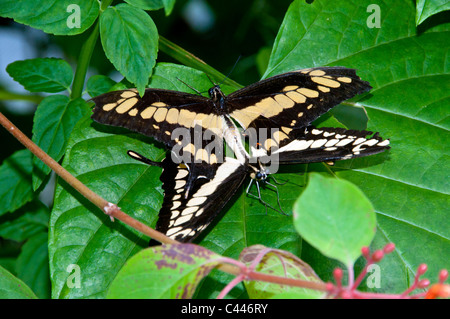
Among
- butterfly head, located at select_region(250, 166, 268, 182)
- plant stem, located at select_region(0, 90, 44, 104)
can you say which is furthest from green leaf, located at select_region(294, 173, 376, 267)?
plant stem, located at select_region(0, 90, 44, 104)

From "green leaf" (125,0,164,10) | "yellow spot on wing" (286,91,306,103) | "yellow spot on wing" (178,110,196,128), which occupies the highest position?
Answer: "green leaf" (125,0,164,10)

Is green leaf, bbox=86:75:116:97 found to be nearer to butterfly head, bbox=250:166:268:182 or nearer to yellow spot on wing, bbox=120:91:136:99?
yellow spot on wing, bbox=120:91:136:99

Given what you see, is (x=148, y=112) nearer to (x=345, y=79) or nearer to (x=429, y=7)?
(x=345, y=79)

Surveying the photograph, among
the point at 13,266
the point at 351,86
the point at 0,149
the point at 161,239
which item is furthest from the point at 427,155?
the point at 0,149

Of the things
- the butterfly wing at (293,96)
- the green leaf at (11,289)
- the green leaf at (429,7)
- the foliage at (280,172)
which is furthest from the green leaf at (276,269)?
the green leaf at (429,7)

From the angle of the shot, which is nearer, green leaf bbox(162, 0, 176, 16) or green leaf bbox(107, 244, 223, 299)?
green leaf bbox(107, 244, 223, 299)

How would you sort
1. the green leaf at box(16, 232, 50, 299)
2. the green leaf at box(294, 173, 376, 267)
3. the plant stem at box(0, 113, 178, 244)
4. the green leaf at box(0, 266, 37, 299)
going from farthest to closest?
the green leaf at box(16, 232, 50, 299) < the green leaf at box(0, 266, 37, 299) < the plant stem at box(0, 113, 178, 244) < the green leaf at box(294, 173, 376, 267)

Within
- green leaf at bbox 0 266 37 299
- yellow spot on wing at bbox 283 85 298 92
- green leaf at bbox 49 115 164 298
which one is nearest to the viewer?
green leaf at bbox 0 266 37 299

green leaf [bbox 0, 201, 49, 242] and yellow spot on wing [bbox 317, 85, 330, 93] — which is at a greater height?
yellow spot on wing [bbox 317, 85, 330, 93]
